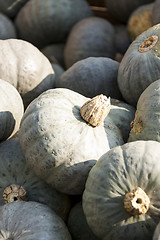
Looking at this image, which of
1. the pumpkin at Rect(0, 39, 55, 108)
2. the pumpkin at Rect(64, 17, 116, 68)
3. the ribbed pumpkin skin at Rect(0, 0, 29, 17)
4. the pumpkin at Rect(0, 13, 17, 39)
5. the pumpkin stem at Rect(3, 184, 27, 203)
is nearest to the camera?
the pumpkin stem at Rect(3, 184, 27, 203)

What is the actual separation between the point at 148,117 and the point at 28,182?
85 cm

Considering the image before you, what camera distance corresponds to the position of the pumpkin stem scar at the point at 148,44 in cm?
230

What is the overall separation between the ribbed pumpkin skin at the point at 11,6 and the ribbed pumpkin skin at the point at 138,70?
2.24 m

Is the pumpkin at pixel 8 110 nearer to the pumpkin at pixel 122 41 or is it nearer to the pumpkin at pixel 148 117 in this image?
the pumpkin at pixel 148 117

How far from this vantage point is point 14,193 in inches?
83.5

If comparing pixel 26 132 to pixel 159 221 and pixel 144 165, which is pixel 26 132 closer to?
pixel 144 165

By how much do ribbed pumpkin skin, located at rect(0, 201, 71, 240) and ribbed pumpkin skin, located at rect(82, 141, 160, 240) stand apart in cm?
25

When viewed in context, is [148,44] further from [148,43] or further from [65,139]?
[65,139]

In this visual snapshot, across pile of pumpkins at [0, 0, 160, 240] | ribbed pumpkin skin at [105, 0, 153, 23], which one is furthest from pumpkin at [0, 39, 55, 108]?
ribbed pumpkin skin at [105, 0, 153, 23]

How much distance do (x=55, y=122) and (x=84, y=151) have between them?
228 mm

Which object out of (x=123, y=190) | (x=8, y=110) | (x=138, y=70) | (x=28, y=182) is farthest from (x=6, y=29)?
(x=123, y=190)

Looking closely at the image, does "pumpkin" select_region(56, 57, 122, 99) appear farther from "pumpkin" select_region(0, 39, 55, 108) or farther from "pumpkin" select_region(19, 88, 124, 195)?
"pumpkin" select_region(19, 88, 124, 195)

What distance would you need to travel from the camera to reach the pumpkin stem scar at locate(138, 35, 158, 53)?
7.54ft

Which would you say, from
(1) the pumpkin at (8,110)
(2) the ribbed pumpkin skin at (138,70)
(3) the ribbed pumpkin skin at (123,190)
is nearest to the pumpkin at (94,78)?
(2) the ribbed pumpkin skin at (138,70)
